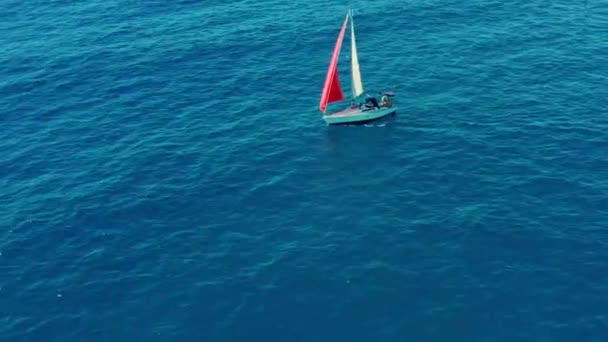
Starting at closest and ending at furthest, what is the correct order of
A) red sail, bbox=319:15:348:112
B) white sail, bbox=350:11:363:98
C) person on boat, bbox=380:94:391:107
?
red sail, bbox=319:15:348:112, person on boat, bbox=380:94:391:107, white sail, bbox=350:11:363:98

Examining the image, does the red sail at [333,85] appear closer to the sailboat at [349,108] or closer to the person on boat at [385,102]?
the sailboat at [349,108]

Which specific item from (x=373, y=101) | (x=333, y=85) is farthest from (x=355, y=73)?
(x=373, y=101)

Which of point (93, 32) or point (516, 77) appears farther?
point (93, 32)

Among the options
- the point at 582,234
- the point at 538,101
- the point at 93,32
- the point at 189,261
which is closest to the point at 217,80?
the point at 93,32

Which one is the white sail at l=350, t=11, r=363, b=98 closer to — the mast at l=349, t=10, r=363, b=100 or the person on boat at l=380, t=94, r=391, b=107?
the mast at l=349, t=10, r=363, b=100

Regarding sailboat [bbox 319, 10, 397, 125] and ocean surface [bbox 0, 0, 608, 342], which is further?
sailboat [bbox 319, 10, 397, 125]

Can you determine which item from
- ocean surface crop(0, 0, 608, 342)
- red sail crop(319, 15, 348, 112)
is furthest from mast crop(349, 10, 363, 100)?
ocean surface crop(0, 0, 608, 342)

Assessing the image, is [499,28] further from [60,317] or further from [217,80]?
[60,317]

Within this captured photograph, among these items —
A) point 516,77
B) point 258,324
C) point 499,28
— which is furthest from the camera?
point 499,28
